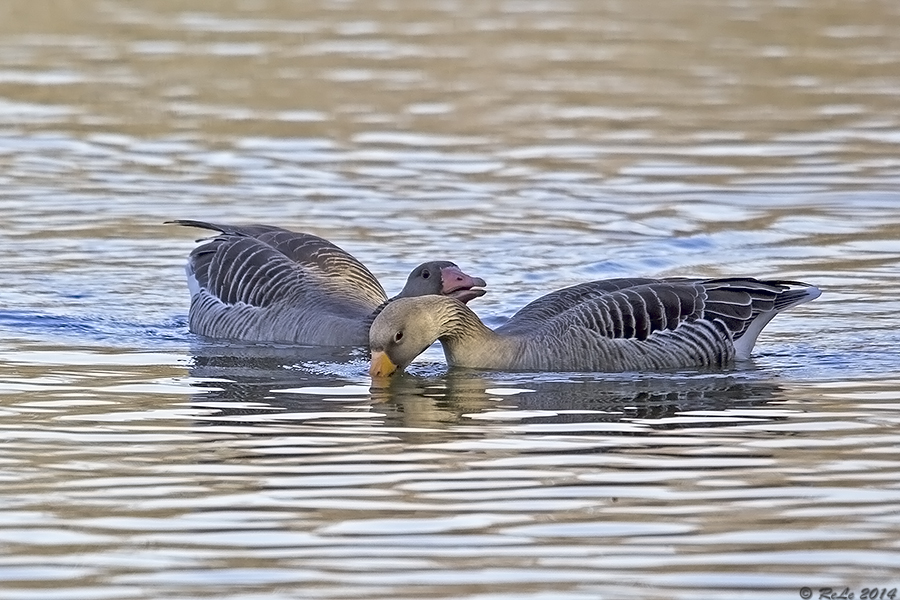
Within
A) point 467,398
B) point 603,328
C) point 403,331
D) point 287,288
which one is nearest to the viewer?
point 467,398

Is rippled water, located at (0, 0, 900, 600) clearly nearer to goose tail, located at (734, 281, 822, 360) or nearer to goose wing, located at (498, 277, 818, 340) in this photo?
goose tail, located at (734, 281, 822, 360)

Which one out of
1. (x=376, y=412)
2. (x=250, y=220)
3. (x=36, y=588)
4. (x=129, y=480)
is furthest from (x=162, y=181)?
(x=36, y=588)

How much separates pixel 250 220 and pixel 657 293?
6572 mm

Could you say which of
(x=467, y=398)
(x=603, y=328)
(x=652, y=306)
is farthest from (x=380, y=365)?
(x=652, y=306)

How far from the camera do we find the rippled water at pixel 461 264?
782 centimetres

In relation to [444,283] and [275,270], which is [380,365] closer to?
[444,283]

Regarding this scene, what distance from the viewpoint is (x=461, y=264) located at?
53.7 feet

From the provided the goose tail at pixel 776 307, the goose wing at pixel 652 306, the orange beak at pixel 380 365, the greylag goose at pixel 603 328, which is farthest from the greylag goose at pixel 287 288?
the goose tail at pixel 776 307

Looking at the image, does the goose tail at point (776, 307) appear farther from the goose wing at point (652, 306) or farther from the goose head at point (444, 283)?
the goose head at point (444, 283)

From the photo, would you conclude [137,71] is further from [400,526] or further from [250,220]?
[400,526]

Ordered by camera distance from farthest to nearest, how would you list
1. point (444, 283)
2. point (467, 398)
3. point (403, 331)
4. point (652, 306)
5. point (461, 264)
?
point (461, 264), point (444, 283), point (652, 306), point (403, 331), point (467, 398)

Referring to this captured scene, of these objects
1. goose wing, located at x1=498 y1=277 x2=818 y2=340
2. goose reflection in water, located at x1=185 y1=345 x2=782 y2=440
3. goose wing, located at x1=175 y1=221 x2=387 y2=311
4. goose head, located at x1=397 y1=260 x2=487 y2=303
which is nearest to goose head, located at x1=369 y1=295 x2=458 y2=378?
goose reflection in water, located at x1=185 y1=345 x2=782 y2=440

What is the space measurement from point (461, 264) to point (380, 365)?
4.32 metres

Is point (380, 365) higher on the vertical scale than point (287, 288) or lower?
lower
